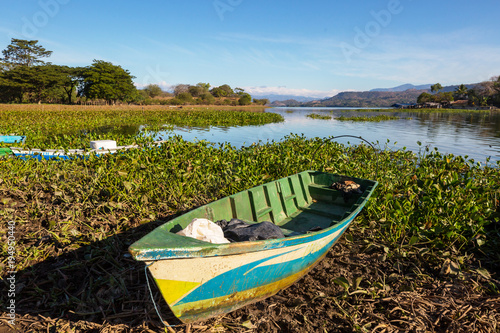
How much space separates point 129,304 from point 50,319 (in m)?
0.79

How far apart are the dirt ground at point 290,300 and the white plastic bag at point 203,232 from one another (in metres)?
0.93

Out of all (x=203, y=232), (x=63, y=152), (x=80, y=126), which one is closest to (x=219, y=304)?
(x=203, y=232)

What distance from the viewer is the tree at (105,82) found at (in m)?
54.0


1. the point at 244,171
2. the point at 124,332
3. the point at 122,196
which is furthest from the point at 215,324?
the point at 244,171

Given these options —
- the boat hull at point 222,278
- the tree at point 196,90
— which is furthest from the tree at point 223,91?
the boat hull at point 222,278

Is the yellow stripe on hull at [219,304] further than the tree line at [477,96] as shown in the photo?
No

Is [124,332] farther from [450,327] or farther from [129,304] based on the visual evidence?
[450,327]

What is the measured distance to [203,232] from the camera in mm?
2928

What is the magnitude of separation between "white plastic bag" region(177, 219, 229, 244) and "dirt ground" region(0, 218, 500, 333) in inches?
36.5

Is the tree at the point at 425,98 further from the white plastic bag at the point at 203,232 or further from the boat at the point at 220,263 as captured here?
the white plastic bag at the point at 203,232

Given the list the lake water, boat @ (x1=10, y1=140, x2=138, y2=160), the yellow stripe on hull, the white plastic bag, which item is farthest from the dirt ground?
the lake water

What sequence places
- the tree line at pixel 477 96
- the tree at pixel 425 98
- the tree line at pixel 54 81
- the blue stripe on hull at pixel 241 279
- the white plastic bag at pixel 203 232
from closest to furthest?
the blue stripe on hull at pixel 241 279
the white plastic bag at pixel 203 232
the tree line at pixel 54 81
the tree line at pixel 477 96
the tree at pixel 425 98

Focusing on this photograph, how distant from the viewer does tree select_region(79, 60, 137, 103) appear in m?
54.0

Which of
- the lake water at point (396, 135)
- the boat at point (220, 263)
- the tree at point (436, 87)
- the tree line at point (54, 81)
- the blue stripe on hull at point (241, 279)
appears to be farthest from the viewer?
the tree at point (436, 87)
